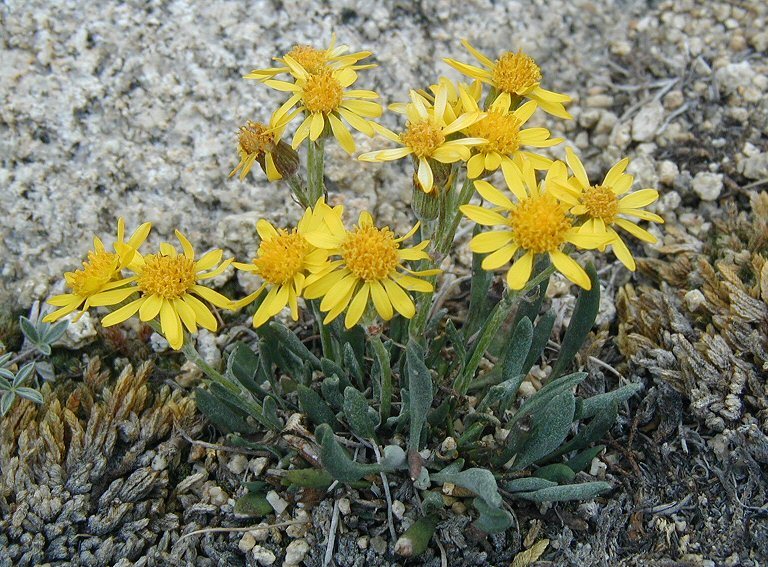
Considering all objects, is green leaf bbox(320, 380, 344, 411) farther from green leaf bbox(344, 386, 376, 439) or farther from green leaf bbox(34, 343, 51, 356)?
green leaf bbox(34, 343, 51, 356)

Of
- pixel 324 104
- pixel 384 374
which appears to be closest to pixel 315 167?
pixel 324 104

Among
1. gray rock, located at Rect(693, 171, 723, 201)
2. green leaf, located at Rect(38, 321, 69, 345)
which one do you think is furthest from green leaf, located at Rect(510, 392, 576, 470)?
green leaf, located at Rect(38, 321, 69, 345)

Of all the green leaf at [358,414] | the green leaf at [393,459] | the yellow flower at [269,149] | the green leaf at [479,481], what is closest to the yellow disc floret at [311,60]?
the yellow flower at [269,149]

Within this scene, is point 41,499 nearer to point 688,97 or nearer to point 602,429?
point 602,429

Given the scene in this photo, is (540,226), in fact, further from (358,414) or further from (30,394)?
(30,394)

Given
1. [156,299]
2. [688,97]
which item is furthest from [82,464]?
[688,97]

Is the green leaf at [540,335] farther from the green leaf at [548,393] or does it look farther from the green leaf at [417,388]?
the green leaf at [417,388]
